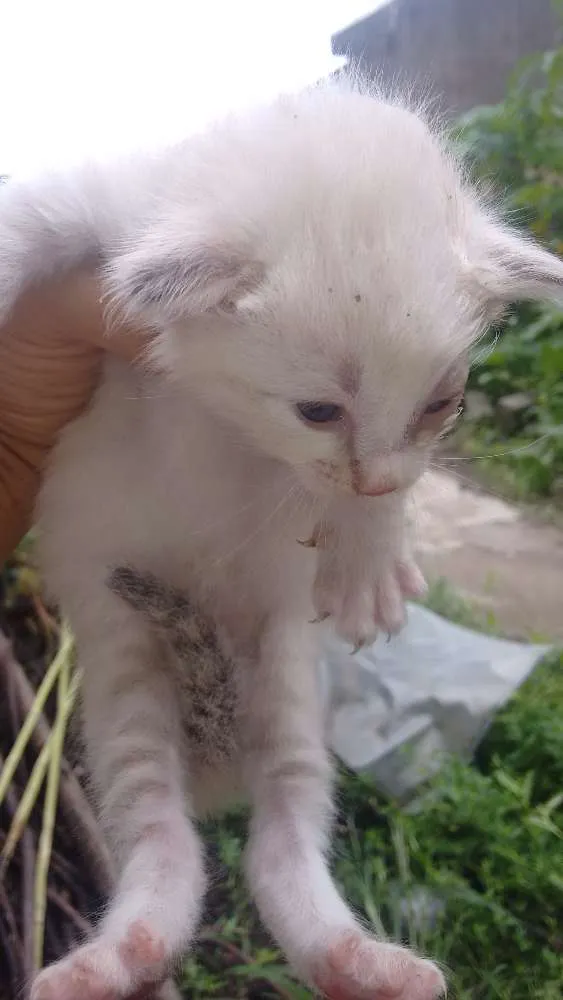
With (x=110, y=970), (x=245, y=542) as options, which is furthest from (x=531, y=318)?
(x=110, y=970)

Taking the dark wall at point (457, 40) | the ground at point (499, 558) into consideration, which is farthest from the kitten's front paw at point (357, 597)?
the ground at point (499, 558)

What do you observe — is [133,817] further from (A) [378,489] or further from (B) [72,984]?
(A) [378,489]

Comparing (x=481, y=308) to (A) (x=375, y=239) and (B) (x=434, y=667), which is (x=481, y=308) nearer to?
(A) (x=375, y=239)

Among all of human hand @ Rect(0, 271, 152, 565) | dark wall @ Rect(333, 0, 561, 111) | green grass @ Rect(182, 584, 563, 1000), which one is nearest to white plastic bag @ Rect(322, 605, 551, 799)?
green grass @ Rect(182, 584, 563, 1000)

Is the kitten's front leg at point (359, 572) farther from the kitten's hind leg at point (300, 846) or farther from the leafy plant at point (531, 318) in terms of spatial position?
the leafy plant at point (531, 318)

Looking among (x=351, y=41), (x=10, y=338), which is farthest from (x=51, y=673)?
(x=351, y=41)
